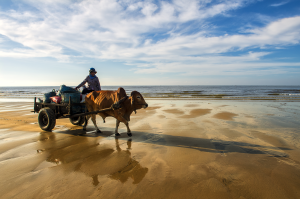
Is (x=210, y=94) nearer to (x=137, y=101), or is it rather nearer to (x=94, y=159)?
(x=137, y=101)

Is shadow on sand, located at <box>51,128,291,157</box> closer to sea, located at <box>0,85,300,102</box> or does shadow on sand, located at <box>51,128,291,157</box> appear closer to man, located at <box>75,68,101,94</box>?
man, located at <box>75,68,101,94</box>

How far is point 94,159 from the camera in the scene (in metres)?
4.18

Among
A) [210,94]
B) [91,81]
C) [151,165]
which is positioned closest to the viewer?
[151,165]

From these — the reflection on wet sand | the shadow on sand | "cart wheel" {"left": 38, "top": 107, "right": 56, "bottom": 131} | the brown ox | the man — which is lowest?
the reflection on wet sand

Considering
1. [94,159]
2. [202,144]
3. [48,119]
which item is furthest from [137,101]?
[48,119]

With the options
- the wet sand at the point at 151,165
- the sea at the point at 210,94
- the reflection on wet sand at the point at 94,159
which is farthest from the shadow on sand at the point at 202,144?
the sea at the point at 210,94

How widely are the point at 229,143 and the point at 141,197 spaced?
3922mm

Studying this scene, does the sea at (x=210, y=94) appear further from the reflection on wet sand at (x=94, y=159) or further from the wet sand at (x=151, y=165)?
the wet sand at (x=151, y=165)

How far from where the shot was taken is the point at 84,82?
711 cm

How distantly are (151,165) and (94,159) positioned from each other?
62.6 inches

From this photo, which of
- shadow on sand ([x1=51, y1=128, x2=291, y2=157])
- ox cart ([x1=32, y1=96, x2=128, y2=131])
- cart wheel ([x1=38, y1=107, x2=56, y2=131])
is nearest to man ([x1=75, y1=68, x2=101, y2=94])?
ox cart ([x1=32, y1=96, x2=128, y2=131])

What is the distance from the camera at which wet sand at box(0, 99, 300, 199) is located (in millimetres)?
2908

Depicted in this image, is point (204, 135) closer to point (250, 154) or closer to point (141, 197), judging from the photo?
point (250, 154)

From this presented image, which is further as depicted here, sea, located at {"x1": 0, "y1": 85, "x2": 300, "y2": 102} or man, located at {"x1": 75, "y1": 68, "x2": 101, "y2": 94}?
sea, located at {"x1": 0, "y1": 85, "x2": 300, "y2": 102}
